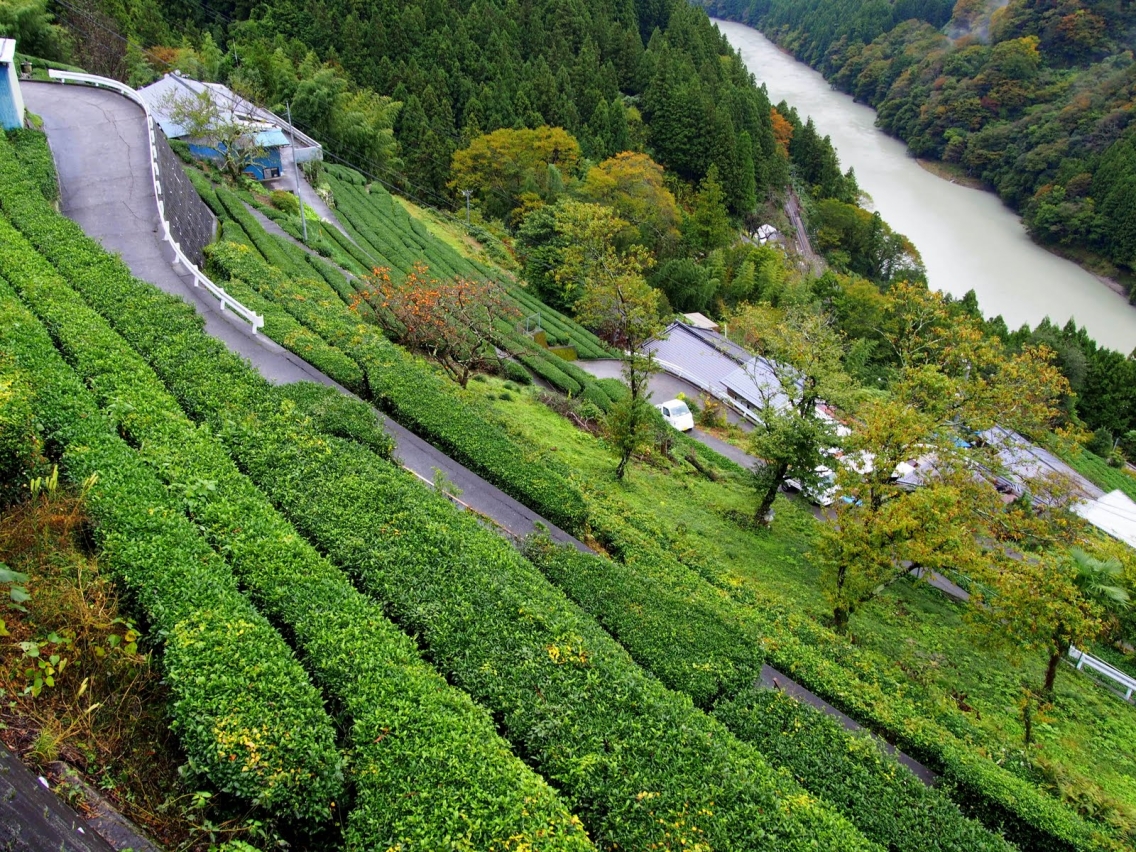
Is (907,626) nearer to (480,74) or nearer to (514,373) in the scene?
(514,373)

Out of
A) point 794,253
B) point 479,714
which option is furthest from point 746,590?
point 794,253

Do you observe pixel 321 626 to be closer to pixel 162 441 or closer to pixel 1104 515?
pixel 162 441

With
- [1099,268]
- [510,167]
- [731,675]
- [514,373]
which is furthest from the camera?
[1099,268]

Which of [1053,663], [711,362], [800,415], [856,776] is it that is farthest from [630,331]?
[711,362]

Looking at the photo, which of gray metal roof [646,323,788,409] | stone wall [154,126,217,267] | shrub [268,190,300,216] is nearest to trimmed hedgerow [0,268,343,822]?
stone wall [154,126,217,267]

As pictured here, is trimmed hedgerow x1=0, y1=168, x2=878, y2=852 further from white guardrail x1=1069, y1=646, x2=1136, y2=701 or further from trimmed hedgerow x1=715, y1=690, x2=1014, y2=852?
white guardrail x1=1069, y1=646, x2=1136, y2=701

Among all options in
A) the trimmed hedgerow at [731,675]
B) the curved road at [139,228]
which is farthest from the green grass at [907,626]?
the curved road at [139,228]
